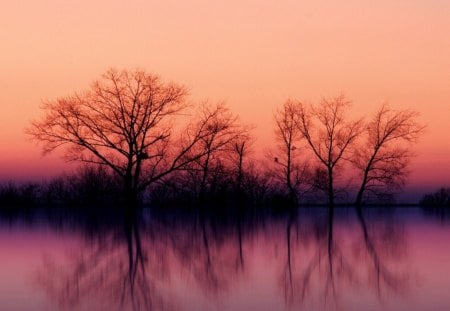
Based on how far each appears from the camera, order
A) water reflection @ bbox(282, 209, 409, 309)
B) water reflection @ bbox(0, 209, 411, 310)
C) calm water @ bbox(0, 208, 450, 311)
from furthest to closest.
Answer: water reflection @ bbox(282, 209, 409, 309)
water reflection @ bbox(0, 209, 411, 310)
calm water @ bbox(0, 208, 450, 311)

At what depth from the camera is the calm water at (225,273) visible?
5.88 meters

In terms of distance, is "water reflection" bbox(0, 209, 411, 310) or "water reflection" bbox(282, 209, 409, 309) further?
"water reflection" bbox(282, 209, 409, 309)

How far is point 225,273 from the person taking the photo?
25.6 ft

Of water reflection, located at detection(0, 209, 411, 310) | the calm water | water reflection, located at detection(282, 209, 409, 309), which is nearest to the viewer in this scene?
the calm water

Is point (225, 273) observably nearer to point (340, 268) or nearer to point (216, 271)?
point (216, 271)

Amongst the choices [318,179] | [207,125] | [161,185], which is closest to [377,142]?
[318,179]

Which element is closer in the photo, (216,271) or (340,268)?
(216,271)

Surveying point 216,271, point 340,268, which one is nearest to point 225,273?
point 216,271

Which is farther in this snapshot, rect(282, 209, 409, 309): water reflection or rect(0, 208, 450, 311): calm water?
rect(282, 209, 409, 309): water reflection

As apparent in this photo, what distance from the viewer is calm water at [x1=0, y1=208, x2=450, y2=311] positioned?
5879mm

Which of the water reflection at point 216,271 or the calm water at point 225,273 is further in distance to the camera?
the water reflection at point 216,271

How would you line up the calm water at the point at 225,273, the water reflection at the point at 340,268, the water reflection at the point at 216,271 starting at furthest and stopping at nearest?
the water reflection at the point at 340,268 → the water reflection at the point at 216,271 → the calm water at the point at 225,273

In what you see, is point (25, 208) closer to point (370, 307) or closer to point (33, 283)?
point (33, 283)

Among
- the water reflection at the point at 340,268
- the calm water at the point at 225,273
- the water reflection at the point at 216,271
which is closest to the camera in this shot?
the calm water at the point at 225,273
